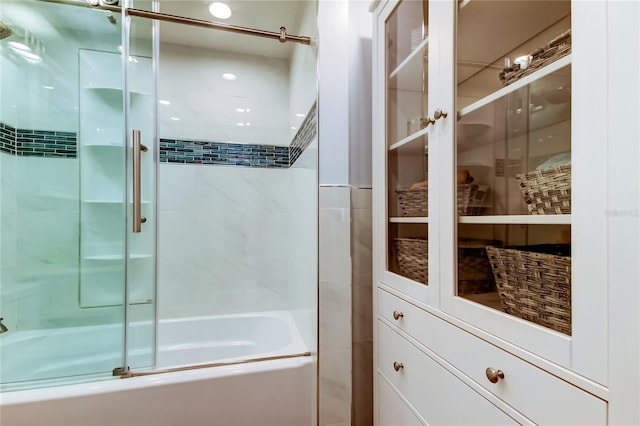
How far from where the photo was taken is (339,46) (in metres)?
1.27

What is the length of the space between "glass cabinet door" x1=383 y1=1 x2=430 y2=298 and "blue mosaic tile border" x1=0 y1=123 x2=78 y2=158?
1.68 m

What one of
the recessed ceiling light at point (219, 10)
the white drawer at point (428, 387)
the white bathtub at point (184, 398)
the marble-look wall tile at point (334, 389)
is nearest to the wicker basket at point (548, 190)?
the white drawer at point (428, 387)

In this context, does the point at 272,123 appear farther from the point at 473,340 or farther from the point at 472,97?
the point at 473,340

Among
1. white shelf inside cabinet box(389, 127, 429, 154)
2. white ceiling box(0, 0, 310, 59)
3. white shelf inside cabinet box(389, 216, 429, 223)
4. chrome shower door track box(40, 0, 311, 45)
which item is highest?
white ceiling box(0, 0, 310, 59)

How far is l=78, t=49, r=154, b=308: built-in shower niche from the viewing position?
4.82 ft

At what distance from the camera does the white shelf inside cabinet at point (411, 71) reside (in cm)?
89

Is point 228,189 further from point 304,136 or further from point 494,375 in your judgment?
point 494,375

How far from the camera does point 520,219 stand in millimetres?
594

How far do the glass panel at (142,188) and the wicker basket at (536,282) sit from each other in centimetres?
143

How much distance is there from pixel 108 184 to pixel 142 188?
7.9 inches

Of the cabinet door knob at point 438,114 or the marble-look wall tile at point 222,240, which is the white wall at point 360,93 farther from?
the marble-look wall tile at point 222,240

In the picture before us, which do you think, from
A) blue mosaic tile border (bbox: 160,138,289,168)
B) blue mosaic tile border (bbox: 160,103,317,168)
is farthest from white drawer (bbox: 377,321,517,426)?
blue mosaic tile border (bbox: 160,138,289,168)

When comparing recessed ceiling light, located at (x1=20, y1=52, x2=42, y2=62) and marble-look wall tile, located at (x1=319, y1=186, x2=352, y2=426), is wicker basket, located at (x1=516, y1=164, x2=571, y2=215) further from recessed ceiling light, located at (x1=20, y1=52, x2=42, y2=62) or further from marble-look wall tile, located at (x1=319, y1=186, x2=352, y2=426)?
recessed ceiling light, located at (x1=20, y1=52, x2=42, y2=62)

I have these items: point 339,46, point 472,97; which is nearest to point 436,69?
point 472,97
